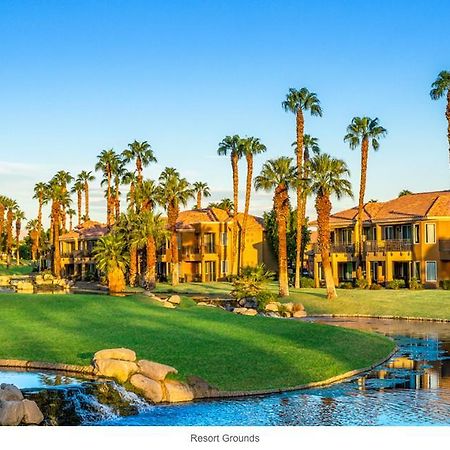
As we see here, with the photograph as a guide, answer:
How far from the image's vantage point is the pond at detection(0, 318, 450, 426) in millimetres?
13992

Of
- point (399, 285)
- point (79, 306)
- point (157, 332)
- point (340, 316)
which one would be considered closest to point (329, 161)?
point (340, 316)

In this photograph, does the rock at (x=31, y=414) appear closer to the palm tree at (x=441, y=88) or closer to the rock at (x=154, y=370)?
the rock at (x=154, y=370)

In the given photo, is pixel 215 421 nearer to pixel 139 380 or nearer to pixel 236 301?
pixel 139 380

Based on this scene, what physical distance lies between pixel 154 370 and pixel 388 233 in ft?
161

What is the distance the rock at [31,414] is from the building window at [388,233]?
52.9 m

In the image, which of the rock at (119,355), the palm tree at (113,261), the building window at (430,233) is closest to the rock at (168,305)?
the rock at (119,355)

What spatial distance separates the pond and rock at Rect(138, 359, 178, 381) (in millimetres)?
950

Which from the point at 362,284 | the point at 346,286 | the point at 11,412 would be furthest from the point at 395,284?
the point at 11,412

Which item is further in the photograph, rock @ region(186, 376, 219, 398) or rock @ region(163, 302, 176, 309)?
rock @ region(163, 302, 176, 309)

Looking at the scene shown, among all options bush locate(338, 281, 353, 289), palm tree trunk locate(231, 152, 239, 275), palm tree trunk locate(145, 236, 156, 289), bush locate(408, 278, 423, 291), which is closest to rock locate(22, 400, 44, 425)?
bush locate(408, 278, 423, 291)

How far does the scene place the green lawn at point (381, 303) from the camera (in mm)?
41844

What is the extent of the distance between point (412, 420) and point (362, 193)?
164 ft

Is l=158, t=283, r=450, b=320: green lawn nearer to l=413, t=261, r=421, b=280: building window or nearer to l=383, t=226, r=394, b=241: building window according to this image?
l=413, t=261, r=421, b=280: building window

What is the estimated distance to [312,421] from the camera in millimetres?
13398
